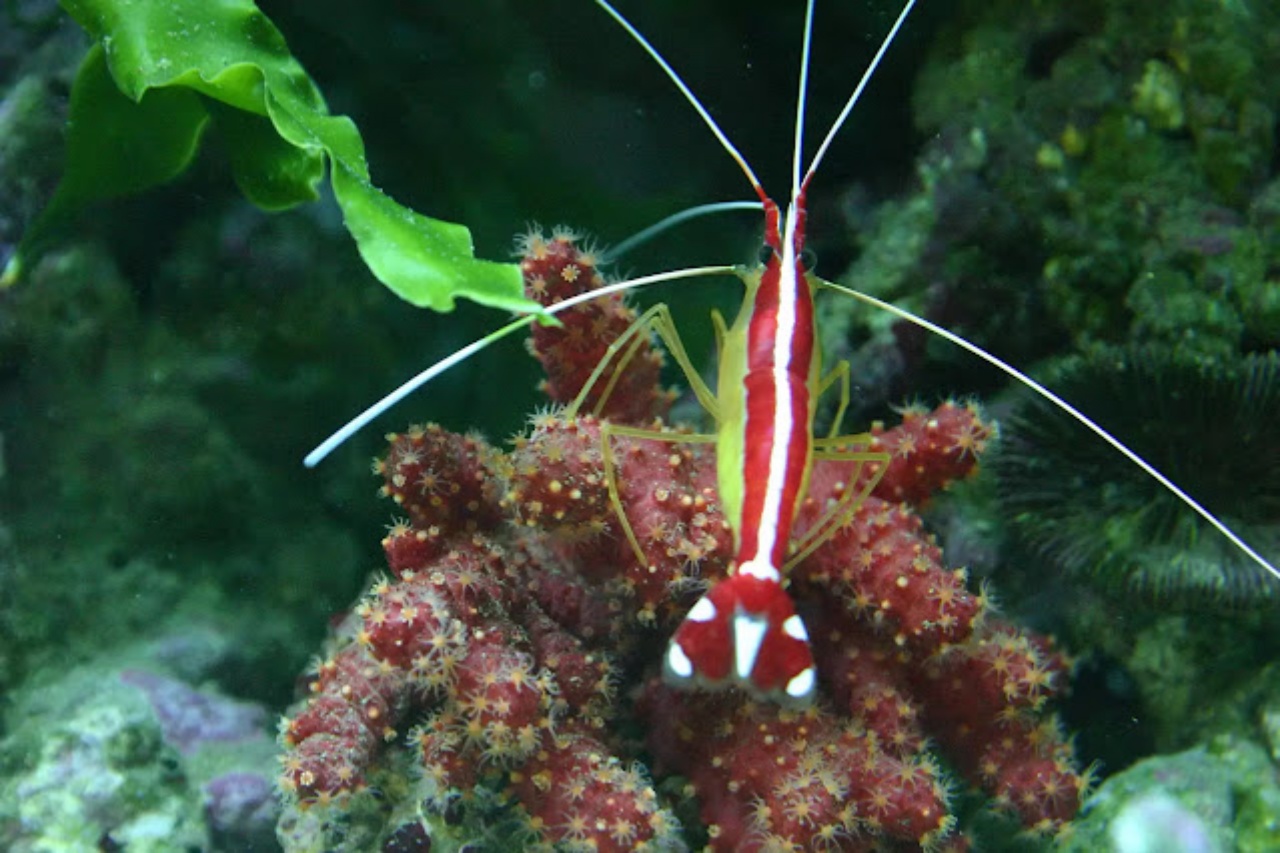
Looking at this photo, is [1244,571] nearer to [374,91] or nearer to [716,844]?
[716,844]

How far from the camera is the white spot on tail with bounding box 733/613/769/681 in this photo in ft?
6.42

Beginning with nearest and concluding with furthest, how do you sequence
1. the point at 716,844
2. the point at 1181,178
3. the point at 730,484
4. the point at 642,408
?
the point at 730,484, the point at 716,844, the point at 642,408, the point at 1181,178

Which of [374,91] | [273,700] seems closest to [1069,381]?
[374,91]

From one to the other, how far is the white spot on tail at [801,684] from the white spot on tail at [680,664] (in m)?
0.22

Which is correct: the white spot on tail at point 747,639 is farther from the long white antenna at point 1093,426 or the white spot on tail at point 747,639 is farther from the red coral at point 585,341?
the red coral at point 585,341

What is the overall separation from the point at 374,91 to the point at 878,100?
2.12 metres

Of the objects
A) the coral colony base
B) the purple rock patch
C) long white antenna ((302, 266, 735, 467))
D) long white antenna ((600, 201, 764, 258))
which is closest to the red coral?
the coral colony base

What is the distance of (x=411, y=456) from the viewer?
245 centimetres

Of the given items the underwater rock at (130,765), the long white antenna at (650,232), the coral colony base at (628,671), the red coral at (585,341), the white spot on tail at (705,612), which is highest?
the long white antenna at (650,232)

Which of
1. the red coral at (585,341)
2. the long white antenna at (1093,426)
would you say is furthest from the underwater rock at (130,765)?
the long white antenna at (1093,426)

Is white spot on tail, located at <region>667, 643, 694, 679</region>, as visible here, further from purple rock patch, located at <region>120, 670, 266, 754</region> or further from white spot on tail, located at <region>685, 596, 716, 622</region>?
purple rock patch, located at <region>120, 670, 266, 754</region>

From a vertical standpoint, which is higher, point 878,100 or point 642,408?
point 878,100

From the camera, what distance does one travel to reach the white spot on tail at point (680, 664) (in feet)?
6.48

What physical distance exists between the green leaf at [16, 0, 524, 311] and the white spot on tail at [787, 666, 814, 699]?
3.24ft
